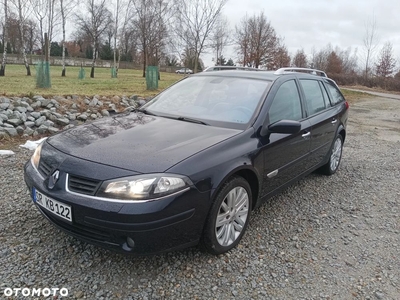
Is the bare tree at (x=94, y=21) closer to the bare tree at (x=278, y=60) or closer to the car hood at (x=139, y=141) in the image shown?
the bare tree at (x=278, y=60)

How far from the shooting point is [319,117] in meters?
4.14

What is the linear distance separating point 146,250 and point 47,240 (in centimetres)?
114

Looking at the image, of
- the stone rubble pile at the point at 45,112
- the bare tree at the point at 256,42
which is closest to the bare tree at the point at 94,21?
the bare tree at the point at 256,42

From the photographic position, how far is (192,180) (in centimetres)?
228

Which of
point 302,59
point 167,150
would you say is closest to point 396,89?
point 302,59

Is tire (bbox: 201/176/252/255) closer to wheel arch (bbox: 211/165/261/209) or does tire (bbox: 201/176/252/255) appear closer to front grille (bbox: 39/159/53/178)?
wheel arch (bbox: 211/165/261/209)

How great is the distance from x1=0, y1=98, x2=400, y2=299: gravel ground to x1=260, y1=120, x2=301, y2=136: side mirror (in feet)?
3.29

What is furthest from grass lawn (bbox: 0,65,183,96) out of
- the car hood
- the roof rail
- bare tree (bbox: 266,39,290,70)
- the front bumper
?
bare tree (bbox: 266,39,290,70)

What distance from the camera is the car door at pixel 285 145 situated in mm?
A: 3109

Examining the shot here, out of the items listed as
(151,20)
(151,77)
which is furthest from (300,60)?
(151,77)

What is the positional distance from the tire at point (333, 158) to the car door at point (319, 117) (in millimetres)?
276

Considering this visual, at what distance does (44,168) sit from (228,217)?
1.55m

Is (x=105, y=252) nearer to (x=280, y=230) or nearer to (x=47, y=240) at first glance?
(x=47, y=240)

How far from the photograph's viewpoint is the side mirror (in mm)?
2969
